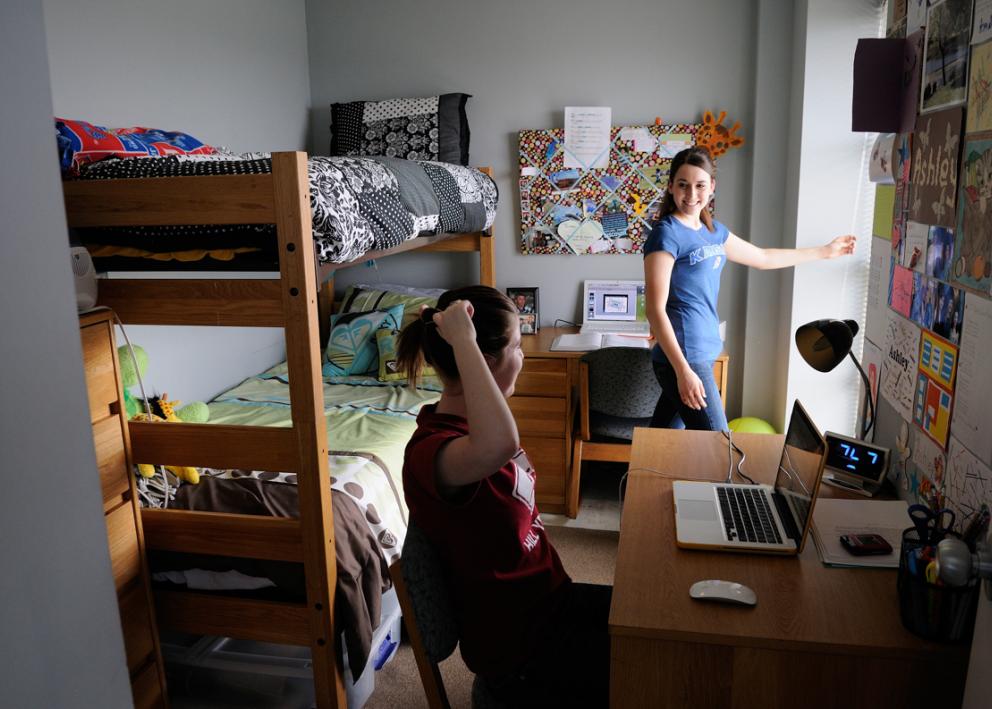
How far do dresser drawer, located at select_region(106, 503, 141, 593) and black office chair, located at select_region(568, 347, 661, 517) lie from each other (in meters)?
1.76

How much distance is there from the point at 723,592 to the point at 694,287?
4.88 feet

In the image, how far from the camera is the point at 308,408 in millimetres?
1762

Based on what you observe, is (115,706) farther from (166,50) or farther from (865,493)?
(166,50)

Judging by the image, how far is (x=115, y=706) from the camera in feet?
2.95

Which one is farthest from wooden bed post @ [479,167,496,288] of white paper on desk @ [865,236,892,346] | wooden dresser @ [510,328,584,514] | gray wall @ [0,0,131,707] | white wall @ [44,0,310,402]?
gray wall @ [0,0,131,707]

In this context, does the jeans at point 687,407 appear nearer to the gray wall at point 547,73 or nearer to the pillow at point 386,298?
the gray wall at point 547,73

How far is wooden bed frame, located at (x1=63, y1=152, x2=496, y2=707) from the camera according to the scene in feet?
5.47

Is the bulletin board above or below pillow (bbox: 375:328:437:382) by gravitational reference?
above

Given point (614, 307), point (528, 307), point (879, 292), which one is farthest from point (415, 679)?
point (614, 307)

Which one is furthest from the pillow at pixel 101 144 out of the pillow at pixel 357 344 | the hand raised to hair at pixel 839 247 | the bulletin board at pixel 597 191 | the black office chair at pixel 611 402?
the hand raised to hair at pixel 839 247

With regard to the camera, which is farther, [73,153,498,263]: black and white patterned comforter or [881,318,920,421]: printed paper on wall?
[73,153,498,263]: black and white patterned comforter

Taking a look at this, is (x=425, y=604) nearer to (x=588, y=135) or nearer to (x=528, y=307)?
(x=528, y=307)

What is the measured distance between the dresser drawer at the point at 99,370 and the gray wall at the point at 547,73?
229cm

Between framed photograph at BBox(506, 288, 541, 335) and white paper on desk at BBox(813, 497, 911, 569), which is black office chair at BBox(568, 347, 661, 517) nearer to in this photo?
framed photograph at BBox(506, 288, 541, 335)
